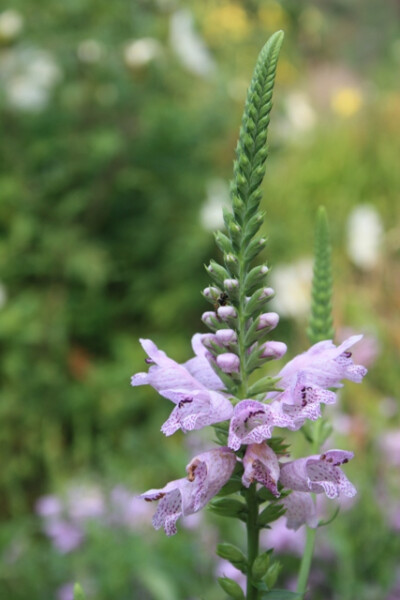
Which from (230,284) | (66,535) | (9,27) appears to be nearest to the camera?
(230,284)

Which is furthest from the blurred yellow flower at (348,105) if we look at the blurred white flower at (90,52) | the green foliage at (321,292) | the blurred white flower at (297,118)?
the green foliage at (321,292)

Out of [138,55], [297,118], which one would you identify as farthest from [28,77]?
[297,118]

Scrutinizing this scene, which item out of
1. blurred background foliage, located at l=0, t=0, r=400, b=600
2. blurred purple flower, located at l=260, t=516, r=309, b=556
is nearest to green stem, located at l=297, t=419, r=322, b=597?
blurred purple flower, located at l=260, t=516, r=309, b=556

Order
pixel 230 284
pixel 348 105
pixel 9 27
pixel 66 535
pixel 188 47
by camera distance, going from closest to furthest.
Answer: pixel 230 284
pixel 66 535
pixel 9 27
pixel 188 47
pixel 348 105

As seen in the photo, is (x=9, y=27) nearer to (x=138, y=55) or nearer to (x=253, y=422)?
(x=138, y=55)

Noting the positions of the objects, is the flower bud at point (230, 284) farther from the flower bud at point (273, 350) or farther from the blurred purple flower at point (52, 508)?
the blurred purple flower at point (52, 508)
